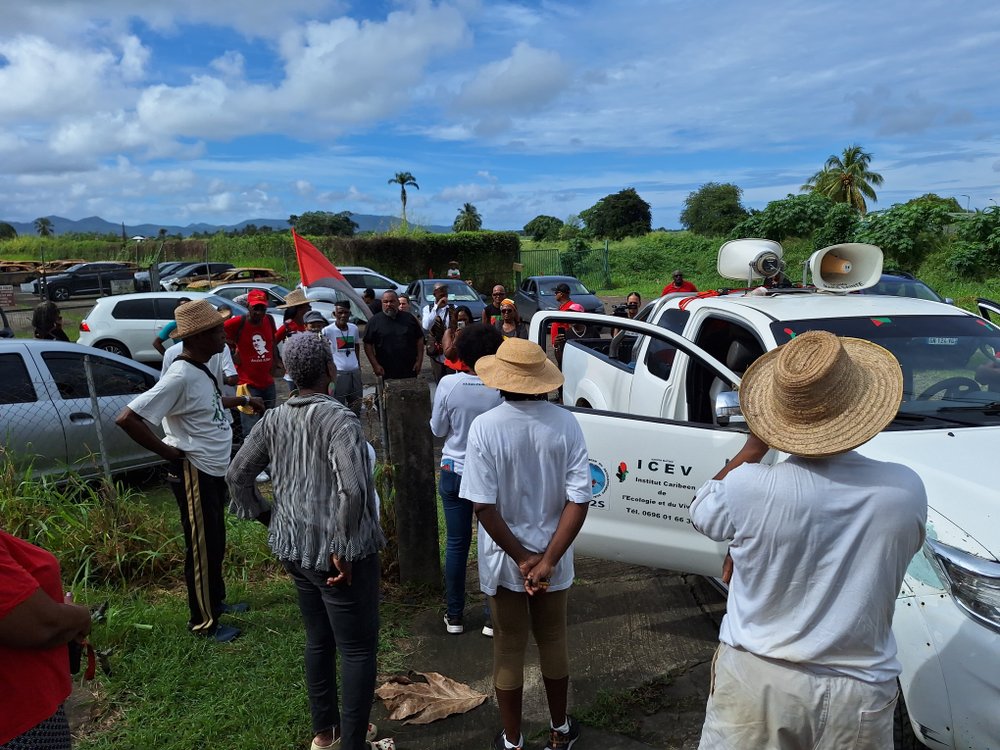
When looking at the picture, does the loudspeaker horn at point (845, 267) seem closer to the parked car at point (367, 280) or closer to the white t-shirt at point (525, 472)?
the white t-shirt at point (525, 472)

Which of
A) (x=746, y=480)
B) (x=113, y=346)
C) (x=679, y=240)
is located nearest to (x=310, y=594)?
(x=746, y=480)

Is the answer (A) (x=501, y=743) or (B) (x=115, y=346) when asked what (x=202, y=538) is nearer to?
(A) (x=501, y=743)

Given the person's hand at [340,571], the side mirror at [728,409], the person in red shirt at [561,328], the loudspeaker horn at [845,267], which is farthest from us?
the person in red shirt at [561,328]

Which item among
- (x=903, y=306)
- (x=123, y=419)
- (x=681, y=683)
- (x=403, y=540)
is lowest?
(x=681, y=683)

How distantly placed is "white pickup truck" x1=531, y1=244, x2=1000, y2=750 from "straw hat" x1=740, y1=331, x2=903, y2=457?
0.93 m

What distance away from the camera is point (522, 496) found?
2811mm

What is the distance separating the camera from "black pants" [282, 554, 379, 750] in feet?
9.29

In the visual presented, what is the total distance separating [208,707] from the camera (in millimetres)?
3385

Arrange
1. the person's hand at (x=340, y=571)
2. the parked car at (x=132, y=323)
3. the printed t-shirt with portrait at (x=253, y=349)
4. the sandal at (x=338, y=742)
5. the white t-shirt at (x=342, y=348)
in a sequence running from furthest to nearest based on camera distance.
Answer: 1. the parked car at (x=132, y=323)
2. the white t-shirt at (x=342, y=348)
3. the printed t-shirt with portrait at (x=253, y=349)
4. the sandal at (x=338, y=742)
5. the person's hand at (x=340, y=571)

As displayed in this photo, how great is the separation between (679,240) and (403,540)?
34731mm

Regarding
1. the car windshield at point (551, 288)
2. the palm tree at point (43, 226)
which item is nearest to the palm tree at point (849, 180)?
the car windshield at point (551, 288)

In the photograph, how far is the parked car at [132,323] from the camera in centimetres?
1316

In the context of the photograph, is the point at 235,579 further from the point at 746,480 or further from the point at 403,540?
the point at 746,480

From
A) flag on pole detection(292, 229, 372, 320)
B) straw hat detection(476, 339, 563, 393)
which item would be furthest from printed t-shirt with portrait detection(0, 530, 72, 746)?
flag on pole detection(292, 229, 372, 320)
